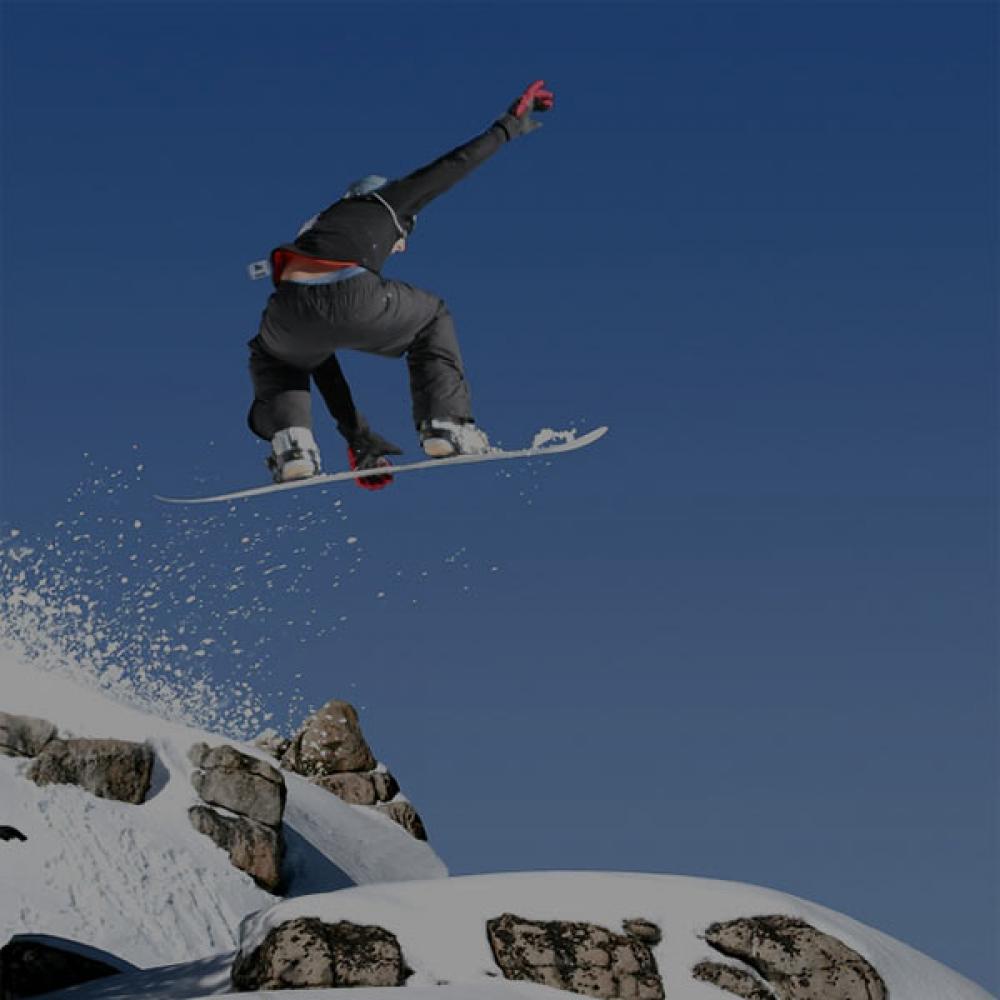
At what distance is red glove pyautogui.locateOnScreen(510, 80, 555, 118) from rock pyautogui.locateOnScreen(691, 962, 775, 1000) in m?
6.48

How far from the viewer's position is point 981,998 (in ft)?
42.3

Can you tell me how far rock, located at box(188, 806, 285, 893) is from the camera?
26922mm

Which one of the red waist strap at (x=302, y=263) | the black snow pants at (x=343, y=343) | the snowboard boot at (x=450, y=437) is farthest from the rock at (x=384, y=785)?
the red waist strap at (x=302, y=263)

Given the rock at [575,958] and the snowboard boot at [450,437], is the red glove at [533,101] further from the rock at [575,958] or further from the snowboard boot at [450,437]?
the rock at [575,958]

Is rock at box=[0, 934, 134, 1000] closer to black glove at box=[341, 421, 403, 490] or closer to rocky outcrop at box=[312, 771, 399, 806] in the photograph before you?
black glove at box=[341, 421, 403, 490]

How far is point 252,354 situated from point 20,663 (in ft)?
63.6

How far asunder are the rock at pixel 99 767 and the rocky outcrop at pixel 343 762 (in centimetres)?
816

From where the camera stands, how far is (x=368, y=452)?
12.1m

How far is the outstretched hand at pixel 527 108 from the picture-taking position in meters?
10.6

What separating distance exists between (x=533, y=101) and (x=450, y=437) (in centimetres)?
237

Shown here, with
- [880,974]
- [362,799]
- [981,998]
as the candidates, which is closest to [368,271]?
[880,974]

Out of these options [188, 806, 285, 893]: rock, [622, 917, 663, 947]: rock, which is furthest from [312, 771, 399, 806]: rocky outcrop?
[622, 917, 663, 947]: rock

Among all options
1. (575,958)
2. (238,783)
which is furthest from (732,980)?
(238,783)

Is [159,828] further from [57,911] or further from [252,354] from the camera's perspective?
[252,354]
